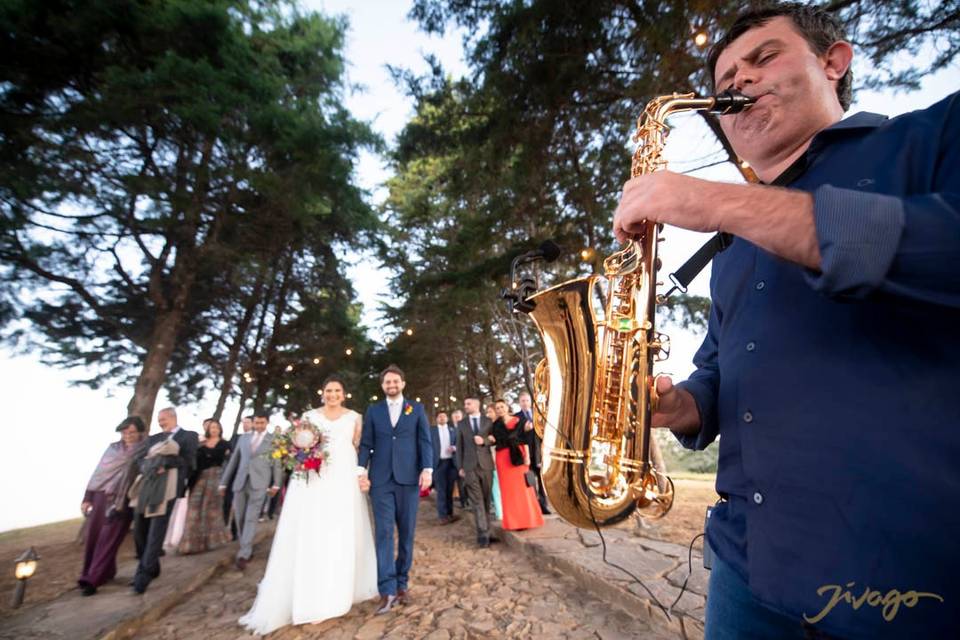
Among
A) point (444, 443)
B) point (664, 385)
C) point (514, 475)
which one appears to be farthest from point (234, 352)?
point (664, 385)

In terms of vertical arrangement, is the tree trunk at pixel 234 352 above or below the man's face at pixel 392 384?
above

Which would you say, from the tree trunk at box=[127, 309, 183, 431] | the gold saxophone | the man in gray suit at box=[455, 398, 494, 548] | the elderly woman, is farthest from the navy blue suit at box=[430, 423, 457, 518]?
the gold saxophone

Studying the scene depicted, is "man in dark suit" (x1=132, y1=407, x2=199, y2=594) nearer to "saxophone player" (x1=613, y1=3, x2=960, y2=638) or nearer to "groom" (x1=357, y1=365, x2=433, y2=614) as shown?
"groom" (x1=357, y1=365, x2=433, y2=614)

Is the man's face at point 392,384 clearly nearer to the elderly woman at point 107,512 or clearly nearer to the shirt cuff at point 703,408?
the elderly woman at point 107,512

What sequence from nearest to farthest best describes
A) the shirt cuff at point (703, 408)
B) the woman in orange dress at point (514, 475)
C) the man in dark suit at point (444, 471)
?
the shirt cuff at point (703, 408) < the woman in orange dress at point (514, 475) < the man in dark suit at point (444, 471)

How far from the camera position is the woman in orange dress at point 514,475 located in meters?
8.34

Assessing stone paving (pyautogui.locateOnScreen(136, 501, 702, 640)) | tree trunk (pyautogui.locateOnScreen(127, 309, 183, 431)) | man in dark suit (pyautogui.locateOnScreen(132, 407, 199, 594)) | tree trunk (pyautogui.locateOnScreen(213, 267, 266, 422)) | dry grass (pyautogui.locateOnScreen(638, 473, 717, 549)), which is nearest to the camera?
stone paving (pyautogui.locateOnScreen(136, 501, 702, 640))

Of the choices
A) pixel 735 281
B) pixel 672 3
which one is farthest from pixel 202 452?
pixel 672 3

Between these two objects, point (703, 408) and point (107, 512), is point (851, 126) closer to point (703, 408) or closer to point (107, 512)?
point (703, 408)

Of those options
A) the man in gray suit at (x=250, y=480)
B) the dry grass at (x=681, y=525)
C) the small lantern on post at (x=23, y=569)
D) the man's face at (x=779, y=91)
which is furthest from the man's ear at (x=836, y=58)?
the small lantern on post at (x=23, y=569)

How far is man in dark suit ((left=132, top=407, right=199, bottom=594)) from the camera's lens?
5.94 metres

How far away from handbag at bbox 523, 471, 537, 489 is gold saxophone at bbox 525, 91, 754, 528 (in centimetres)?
721

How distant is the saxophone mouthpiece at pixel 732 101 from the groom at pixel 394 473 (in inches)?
214

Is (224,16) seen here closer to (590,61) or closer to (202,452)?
(590,61)
